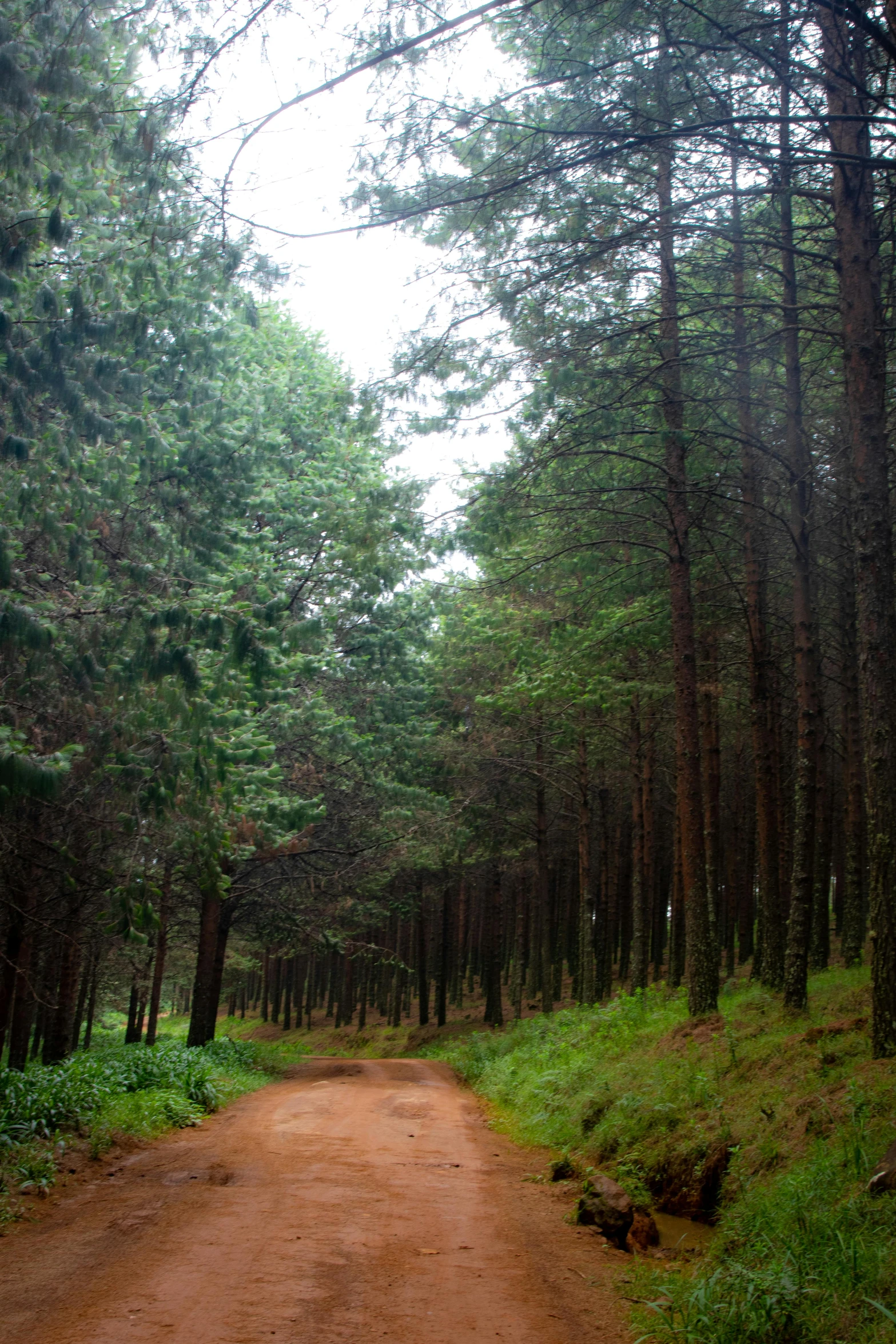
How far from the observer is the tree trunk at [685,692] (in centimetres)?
1191

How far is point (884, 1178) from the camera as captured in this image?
5.22m

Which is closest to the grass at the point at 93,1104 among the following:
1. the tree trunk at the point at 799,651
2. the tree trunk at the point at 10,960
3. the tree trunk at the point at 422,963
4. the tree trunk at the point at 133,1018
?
the tree trunk at the point at 10,960

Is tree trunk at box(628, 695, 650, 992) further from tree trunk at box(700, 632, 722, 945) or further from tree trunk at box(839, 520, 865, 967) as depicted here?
tree trunk at box(839, 520, 865, 967)

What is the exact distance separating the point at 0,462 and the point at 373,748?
11.5 m

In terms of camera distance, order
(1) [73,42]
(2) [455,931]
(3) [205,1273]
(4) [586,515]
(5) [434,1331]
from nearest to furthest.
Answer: (5) [434,1331], (3) [205,1273], (1) [73,42], (4) [586,515], (2) [455,931]

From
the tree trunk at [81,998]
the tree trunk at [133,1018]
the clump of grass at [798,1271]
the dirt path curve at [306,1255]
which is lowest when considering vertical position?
the tree trunk at [133,1018]

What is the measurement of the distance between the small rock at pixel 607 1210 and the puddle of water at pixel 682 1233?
250 mm

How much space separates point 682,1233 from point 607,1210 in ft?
1.71

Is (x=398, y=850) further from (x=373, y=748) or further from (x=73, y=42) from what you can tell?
(x=73, y=42)

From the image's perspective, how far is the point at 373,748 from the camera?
750 inches

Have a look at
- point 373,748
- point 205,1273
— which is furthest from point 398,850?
point 205,1273

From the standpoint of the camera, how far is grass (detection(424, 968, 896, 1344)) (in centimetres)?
447

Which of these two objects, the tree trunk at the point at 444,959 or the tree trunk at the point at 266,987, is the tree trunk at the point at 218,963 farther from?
the tree trunk at the point at 266,987

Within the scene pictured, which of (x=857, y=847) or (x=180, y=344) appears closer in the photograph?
(x=180, y=344)
